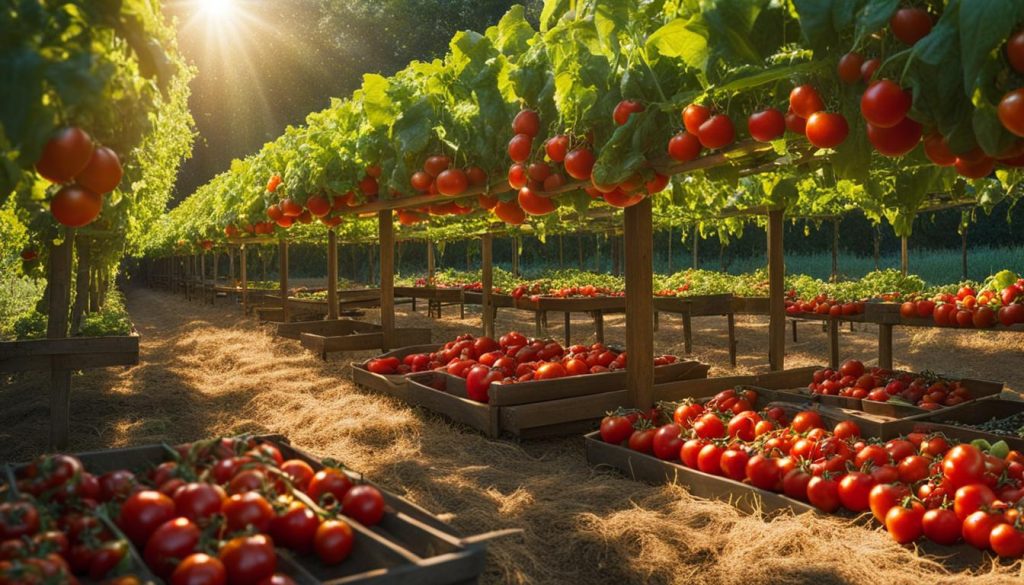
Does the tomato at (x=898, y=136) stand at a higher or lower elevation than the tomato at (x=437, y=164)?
lower

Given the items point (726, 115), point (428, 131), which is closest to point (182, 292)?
point (428, 131)

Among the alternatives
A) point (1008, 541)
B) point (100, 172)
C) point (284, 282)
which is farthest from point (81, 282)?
point (1008, 541)

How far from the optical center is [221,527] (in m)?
2.33

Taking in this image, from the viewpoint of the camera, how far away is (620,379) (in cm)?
707

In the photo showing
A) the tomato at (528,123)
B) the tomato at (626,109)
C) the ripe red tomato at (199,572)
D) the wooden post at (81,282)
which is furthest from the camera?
the wooden post at (81,282)

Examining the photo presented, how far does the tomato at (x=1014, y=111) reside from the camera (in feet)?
8.42

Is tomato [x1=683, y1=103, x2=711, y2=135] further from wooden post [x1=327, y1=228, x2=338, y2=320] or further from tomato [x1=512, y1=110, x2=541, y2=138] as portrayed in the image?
wooden post [x1=327, y1=228, x2=338, y2=320]

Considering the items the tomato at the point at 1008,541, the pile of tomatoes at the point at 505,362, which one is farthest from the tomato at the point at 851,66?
the pile of tomatoes at the point at 505,362

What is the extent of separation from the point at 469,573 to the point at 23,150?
1736mm

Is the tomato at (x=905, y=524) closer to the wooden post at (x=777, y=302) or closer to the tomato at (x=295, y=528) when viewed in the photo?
the tomato at (x=295, y=528)

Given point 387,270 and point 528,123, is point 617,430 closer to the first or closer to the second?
point 528,123

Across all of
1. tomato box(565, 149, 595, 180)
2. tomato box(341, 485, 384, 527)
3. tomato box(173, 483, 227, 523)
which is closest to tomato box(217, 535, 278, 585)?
tomato box(173, 483, 227, 523)

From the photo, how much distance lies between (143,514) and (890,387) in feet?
20.0

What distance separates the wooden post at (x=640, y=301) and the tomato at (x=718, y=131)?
1.85 metres
